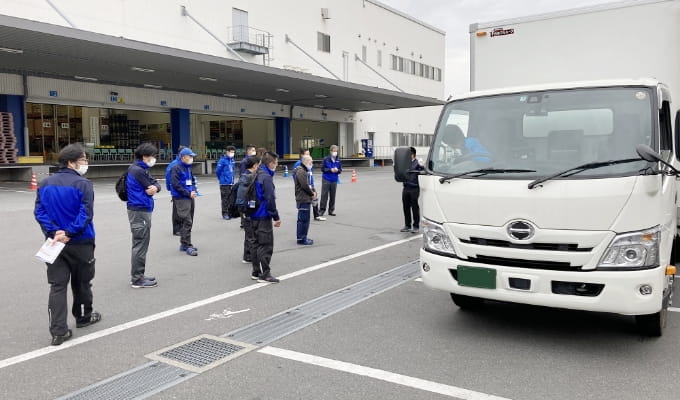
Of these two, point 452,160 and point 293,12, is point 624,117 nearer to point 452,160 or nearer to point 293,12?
point 452,160

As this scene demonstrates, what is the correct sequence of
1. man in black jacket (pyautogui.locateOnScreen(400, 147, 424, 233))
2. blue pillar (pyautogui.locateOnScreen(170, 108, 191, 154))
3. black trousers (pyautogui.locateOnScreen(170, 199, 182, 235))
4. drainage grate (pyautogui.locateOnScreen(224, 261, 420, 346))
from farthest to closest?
blue pillar (pyautogui.locateOnScreen(170, 108, 191, 154)) → man in black jacket (pyautogui.locateOnScreen(400, 147, 424, 233)) → black trousers (pyautogui.locateOnScreen(170, 199, 182, 235)) → drainage grate (pyautogui.locateOnScreen(224, 261, 420, 346))

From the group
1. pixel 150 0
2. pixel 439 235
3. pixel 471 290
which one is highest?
pixel 150 0

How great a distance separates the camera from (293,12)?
1391 inches

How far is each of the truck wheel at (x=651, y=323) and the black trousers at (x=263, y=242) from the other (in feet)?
14.1

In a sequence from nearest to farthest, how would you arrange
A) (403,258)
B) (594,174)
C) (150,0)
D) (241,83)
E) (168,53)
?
(594,174) → (403,258) → (168,53) → (150,0) → (241,83)

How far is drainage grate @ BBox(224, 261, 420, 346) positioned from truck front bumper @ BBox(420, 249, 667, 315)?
1673mm

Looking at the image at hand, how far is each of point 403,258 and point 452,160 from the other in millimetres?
3689

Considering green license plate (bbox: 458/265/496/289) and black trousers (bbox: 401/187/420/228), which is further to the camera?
black trousers (bbox: 401/187/420/228)

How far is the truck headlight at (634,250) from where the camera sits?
13.2 ft

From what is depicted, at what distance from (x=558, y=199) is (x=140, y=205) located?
494 centimetres

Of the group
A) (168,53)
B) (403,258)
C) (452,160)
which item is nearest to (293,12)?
(168,53)

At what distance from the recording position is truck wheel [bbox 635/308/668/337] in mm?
4551

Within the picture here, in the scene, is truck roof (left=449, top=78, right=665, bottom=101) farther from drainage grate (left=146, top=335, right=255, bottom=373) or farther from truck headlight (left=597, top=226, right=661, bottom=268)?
drainage grate (left=146, top=335, right=255, bottom=373)

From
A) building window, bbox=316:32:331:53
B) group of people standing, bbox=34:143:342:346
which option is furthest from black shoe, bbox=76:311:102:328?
building window, bbox=316:32:331:53
